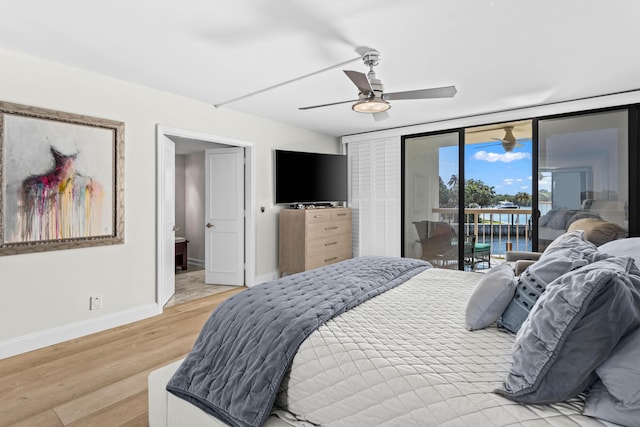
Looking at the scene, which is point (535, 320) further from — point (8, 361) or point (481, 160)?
point (481, 160)

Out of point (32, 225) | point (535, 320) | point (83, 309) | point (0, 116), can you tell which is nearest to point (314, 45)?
point (535, 320)

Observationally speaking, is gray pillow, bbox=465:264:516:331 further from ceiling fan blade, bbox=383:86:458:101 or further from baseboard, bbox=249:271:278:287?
baseboard, bbox=249:271:278:287

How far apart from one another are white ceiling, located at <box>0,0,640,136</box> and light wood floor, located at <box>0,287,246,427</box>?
7.76ft

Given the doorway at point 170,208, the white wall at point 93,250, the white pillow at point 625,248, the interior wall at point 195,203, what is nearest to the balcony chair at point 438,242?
the doorway at point 170,208

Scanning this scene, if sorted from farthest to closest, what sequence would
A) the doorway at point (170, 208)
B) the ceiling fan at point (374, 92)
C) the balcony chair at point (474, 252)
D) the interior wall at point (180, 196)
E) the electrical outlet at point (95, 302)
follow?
1. the interior wall at point (180, 196)
2. the balcony chair at point (474, 252)
3. the doorway at point (170, 208)
4. the electrical outlet at point (95, 302)
5. the ceiling fan at point (374, 92)

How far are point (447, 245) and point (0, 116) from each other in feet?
16.9

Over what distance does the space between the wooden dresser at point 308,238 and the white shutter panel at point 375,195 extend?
60cm

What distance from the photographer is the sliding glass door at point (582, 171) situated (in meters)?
3.80

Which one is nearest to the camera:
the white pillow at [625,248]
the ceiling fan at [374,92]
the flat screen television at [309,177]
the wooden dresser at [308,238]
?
the white pillow at [625,248]

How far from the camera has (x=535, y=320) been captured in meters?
1.08

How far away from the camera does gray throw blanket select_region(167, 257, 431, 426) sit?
1.34 m

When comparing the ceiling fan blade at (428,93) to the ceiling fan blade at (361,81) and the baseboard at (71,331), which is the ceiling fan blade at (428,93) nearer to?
the ceiling fan blade at (361,81)

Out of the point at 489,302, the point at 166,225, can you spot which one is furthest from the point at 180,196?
the point at 489,302

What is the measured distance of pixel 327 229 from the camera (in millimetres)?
5078
